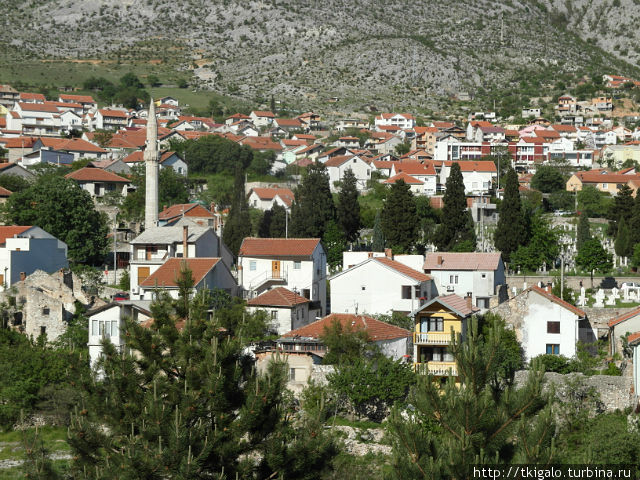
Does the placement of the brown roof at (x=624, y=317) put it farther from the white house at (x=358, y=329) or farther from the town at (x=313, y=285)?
the white house at (x=358, y=329)

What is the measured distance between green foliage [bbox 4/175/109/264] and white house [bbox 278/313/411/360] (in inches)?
871

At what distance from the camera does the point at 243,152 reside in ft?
286

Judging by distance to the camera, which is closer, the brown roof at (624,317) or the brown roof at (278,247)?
the brown roof at (624,317)

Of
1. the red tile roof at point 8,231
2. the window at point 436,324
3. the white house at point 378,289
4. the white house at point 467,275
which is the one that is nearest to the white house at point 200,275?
the white house at point 378,289

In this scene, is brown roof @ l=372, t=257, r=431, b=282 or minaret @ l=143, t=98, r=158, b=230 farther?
minaret @ l=143, t=98, r=158, b=230

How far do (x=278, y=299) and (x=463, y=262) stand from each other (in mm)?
10140

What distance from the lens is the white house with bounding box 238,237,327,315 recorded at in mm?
49000

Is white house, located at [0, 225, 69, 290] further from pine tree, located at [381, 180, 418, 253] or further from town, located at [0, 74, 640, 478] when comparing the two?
pine tree, located at [381, 180, 418, 253]

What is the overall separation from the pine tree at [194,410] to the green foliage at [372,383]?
12.3m

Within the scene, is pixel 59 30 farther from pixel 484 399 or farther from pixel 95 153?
pixel 484 399

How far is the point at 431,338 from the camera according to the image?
A: 3700 cm

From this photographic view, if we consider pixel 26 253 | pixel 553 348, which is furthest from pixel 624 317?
pixel 26 253

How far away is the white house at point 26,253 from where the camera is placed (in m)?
48.7

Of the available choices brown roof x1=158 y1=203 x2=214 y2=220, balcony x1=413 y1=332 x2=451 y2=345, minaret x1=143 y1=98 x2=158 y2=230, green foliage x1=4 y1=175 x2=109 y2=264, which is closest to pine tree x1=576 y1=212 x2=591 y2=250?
brown roof x1=158 y1=203 x2=214 y2=220
